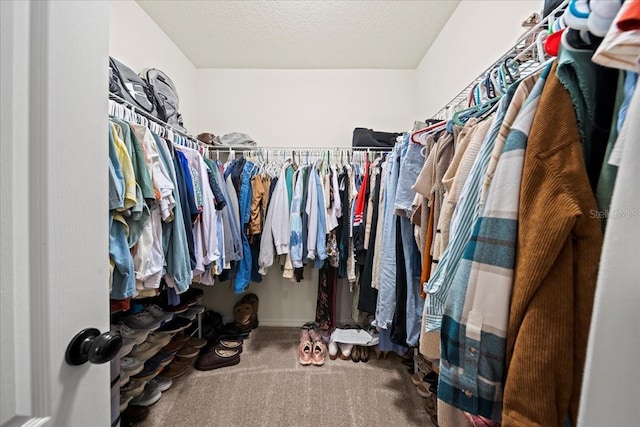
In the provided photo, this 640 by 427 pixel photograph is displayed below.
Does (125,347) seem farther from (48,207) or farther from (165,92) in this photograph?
(165,92)

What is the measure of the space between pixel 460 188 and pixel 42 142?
0.84 metres

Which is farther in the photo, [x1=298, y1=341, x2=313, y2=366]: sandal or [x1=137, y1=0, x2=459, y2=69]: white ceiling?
[x1=298, y1=341, x2=313, y2=366]: sandal

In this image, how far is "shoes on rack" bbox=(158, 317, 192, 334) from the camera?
1.49 meters

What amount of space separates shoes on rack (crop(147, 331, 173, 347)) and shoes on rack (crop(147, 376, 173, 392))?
0.26 metres

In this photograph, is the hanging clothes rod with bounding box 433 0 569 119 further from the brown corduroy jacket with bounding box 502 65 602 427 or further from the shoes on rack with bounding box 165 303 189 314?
the shoes on rack with bounding box 165 303 189 314

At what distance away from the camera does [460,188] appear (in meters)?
0.65

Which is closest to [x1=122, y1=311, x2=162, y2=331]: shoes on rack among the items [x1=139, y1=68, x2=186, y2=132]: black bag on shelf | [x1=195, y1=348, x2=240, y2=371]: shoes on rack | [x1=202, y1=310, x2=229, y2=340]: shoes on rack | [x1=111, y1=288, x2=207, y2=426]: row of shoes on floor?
[x1=111, y1=288, x2=207, y2=426]: row of shoes on floor

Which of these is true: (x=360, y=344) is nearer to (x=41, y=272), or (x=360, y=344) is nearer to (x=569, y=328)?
(x=569, y=328)

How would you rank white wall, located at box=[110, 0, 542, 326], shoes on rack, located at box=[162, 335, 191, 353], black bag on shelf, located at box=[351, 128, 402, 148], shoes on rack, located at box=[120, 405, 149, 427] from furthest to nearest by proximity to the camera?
white wall, located at box=[110, 0, 542, 326]
black bag on shelf, located at box=[351, 128, 402, 148]
shoes on rack, located at box=[162, 335, 191, 353]
shoes on rack, located at box=[120, 405, 149, 427]

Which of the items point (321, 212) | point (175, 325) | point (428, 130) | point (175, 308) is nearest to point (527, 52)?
point (428, 130)

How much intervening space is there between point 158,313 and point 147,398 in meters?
0.47

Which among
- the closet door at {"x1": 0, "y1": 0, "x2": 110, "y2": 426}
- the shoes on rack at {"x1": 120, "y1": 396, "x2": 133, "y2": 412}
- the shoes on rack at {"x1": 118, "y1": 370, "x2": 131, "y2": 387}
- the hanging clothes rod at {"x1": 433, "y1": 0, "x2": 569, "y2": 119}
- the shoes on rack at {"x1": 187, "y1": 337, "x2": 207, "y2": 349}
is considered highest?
the hanging clothes rod at {"x1": 433, "y1": 0, "x2": 569, "y2": 119}

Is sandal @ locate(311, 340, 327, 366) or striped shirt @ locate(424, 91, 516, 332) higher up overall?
striped shirt @ locate(424, 91, 516, 332)

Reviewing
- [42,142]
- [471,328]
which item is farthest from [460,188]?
[42,142]
